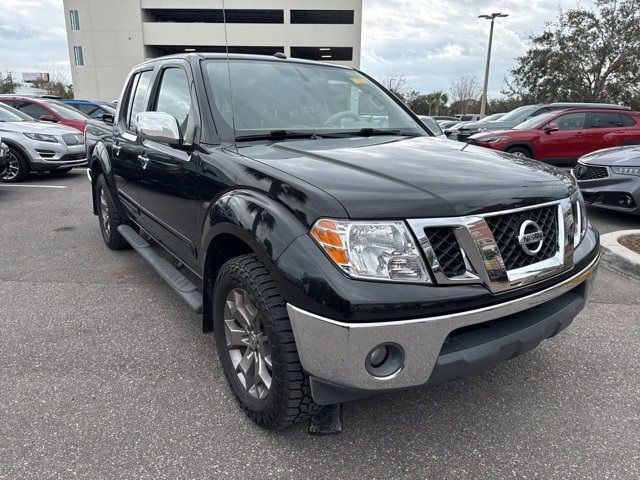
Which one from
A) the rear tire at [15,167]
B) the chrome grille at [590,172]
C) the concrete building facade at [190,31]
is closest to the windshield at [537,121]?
the chrome grille at [590,172]

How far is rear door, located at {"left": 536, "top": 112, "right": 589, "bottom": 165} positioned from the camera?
407 inches

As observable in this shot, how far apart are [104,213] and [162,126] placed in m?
2.87

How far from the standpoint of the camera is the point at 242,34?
132 ft

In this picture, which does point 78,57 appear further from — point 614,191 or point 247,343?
point 247,343

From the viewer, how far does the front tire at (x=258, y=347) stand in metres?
1.95

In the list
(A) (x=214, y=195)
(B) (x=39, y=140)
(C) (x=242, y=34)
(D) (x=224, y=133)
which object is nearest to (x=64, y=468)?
(A) (x=214, y=195)

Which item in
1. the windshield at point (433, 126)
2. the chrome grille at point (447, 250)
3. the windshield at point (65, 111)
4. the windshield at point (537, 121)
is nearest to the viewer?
the chrome grille at point (447, 250)

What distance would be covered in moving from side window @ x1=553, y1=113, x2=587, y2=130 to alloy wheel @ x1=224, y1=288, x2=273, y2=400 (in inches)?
408

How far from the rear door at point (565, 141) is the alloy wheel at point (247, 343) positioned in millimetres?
9723

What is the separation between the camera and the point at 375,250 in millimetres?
1785

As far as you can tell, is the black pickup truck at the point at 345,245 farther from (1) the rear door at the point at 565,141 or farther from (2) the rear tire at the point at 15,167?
(1) the rear door at the point at 565,141

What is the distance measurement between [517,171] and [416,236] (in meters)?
0.84

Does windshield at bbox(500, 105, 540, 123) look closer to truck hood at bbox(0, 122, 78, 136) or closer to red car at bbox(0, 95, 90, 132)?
truck hood at bbox(0, 122, 78, 136)

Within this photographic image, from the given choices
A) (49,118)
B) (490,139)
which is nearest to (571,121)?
(490,139)
